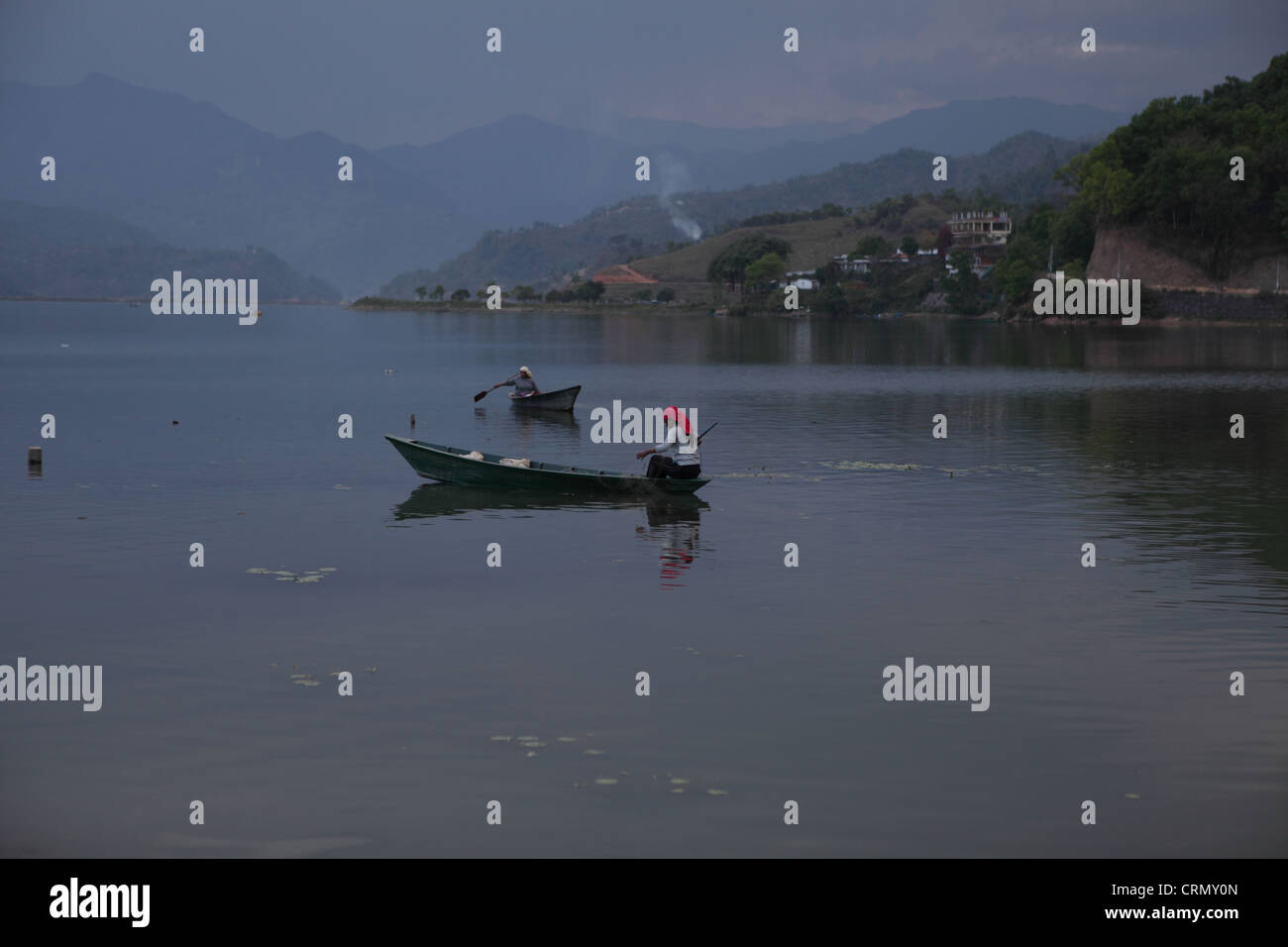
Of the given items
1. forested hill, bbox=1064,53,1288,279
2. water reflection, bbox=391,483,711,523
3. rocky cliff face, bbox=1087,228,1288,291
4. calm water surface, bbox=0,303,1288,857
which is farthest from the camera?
rocky cliff face, bbox=1087,228,1288,291

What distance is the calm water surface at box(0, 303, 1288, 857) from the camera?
16859mm

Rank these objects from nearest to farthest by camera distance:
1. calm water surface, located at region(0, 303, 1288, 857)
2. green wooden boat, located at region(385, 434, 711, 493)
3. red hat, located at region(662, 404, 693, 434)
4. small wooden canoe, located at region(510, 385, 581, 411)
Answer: calm water surface, located at region(0, 303, 1288, 857) → green wooden boat, located at region(385, 434, 711, 493) → red hat, located at region(662, 404, 693, 434) → small wooden canoe, located at region(510, 385, 581, 411)

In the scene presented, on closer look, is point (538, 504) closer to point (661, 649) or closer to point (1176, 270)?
point (661, 649)

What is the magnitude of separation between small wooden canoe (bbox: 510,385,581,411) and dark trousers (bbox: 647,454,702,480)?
29.5 metres

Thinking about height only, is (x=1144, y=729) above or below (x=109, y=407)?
below

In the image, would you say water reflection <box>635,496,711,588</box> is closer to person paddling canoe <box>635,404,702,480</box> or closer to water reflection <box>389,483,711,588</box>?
water reflection <box>389,483,711,588</box>

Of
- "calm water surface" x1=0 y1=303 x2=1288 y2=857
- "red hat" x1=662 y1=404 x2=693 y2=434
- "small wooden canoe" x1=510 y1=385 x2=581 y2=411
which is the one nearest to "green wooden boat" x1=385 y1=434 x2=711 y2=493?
"calm water surface" x1=0 y1=303 x2=1288 y2=857

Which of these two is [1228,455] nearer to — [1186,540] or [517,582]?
[1186,540]

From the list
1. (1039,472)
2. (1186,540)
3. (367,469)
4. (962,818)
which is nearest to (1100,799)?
(962,818)

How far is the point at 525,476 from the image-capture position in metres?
40.1

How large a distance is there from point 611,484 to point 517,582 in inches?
389

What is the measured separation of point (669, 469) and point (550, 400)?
31.9 meters

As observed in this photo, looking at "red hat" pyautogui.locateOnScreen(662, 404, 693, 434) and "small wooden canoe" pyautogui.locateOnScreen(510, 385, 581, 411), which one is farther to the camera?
"small wooden canoe" pyautogui.locateOnScreen(510, 385, 581, 411)

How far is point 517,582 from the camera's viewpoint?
Result: 98.0 ft
